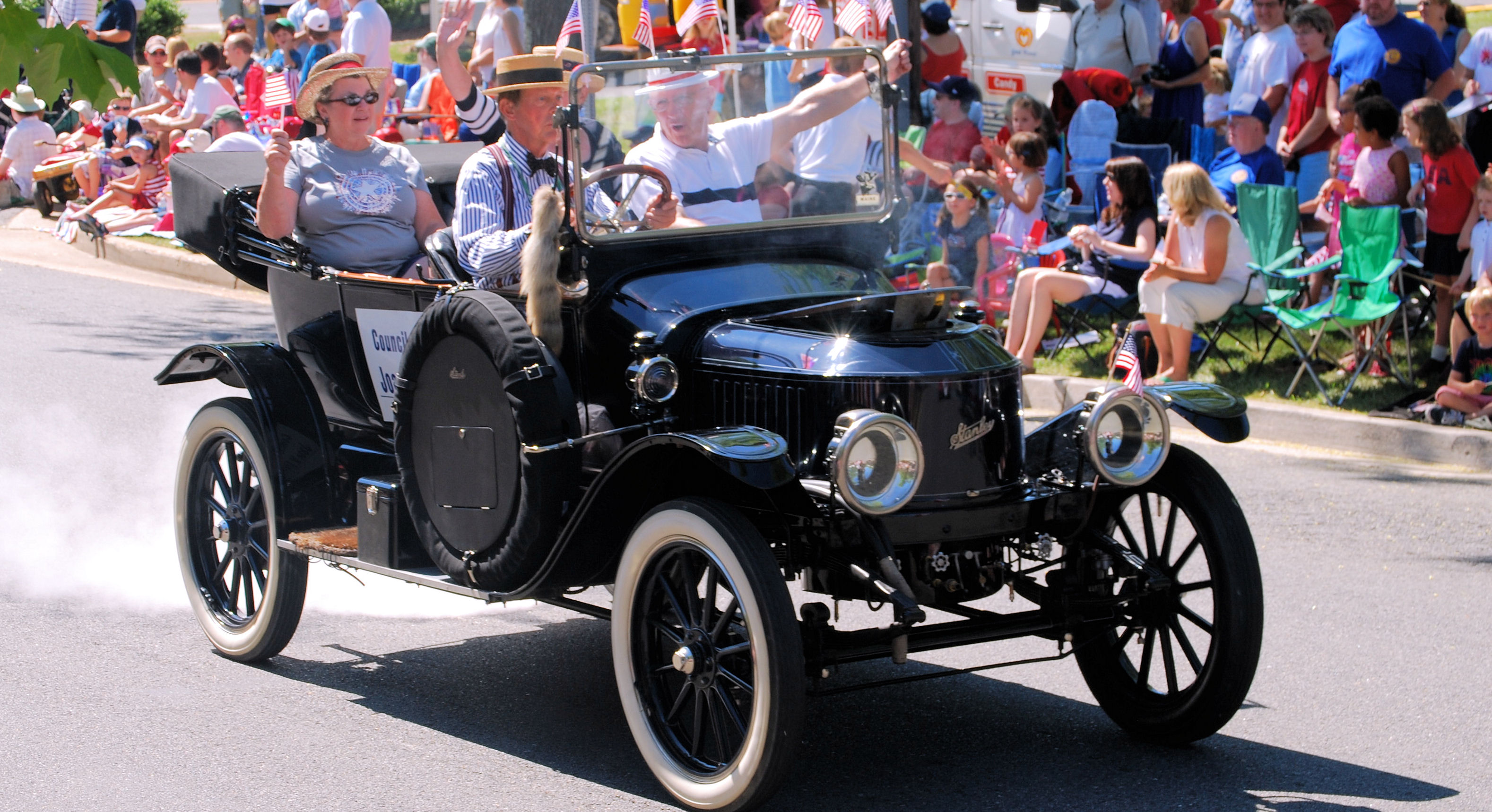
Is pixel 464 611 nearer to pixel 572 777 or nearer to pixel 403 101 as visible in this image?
pixel 572 777

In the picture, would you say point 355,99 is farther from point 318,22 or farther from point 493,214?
→ point 318,22

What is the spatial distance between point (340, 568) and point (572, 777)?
1.23m

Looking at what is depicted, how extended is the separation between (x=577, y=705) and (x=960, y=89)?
800 cm

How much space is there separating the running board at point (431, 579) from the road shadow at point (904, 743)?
13.9 inches

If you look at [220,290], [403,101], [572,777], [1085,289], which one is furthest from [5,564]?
[403,101]

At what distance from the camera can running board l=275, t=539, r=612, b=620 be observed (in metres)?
4.29

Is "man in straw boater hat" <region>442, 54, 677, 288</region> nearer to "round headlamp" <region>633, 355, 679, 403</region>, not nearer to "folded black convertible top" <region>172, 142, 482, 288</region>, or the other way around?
"round headlamp" <region>633, 355, 679, 403</region>

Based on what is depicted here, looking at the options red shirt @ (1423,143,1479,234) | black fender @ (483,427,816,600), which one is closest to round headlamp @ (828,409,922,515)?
black fender @ (483,427,816,600)

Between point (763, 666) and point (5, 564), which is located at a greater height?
point (763, 666)

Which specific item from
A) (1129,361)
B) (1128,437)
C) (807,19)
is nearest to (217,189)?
(807,19)

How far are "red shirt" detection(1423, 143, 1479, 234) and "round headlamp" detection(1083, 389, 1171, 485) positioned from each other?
5782mm

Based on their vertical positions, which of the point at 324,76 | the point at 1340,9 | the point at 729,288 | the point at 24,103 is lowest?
the point at 729,288

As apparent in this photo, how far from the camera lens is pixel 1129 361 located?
813 centimetres

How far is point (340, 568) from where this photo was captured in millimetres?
4840
